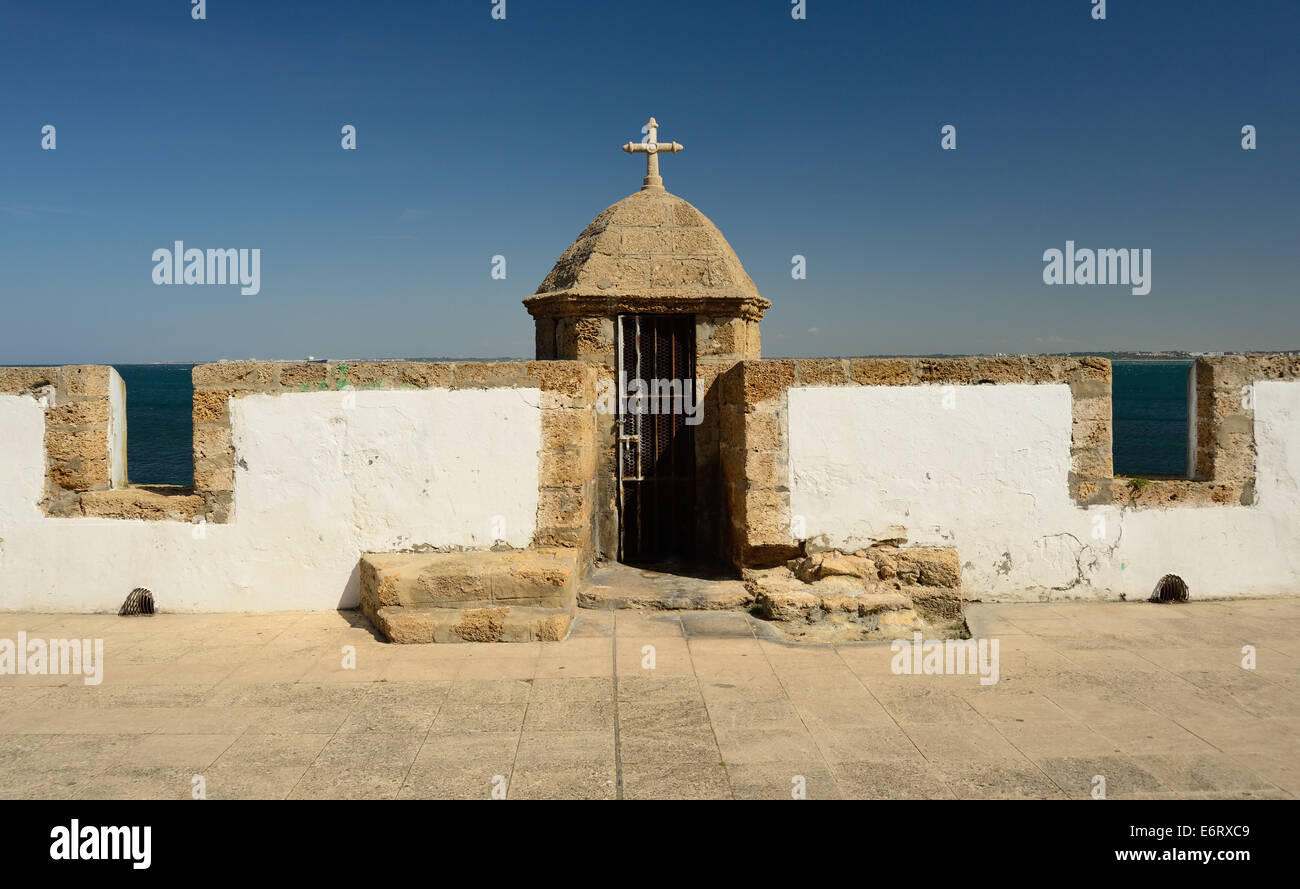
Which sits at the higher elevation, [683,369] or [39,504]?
[683,369]

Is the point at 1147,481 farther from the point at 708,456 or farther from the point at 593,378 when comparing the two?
the point at 593,378

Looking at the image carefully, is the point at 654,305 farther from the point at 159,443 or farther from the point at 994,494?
the point at 159,443

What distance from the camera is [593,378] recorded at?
22.5ft

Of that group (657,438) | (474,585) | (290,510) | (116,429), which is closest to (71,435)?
(116,429)

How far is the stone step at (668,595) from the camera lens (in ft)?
19.7

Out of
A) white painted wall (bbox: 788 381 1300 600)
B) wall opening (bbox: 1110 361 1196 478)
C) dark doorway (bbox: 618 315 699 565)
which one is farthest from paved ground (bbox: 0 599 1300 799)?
wall opening (bbox: 1110 361 1196 478)

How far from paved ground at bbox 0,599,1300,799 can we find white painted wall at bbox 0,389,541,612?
37cm

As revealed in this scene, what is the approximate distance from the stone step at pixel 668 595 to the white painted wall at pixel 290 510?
3.07ft

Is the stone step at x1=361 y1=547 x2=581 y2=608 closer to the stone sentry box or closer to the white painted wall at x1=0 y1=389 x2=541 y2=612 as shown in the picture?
the white painted wall at x1=0 y1=389 x2=541 y2=612

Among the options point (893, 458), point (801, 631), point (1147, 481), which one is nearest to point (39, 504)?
point (801, 631)

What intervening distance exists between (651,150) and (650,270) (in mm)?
1311
